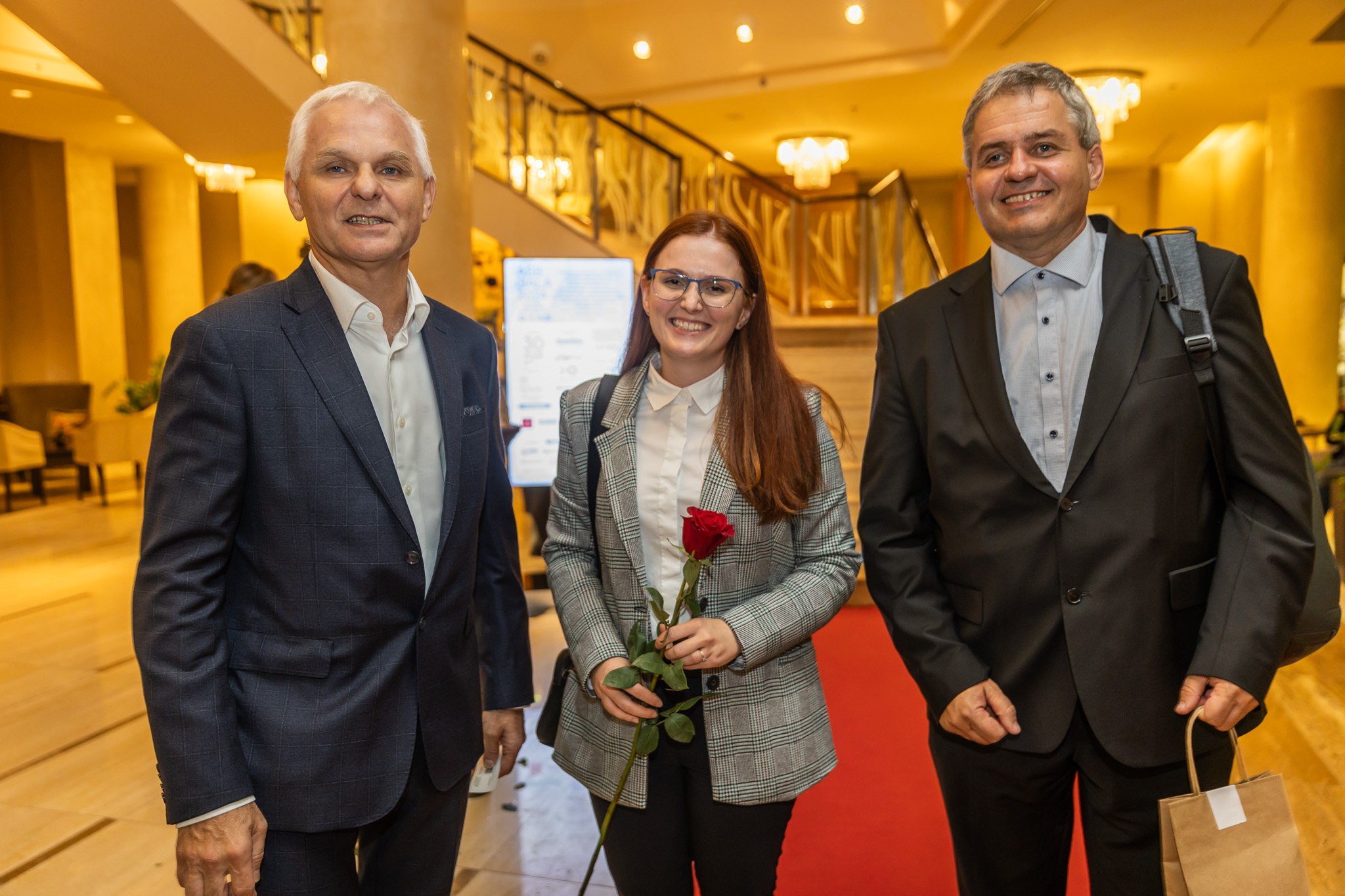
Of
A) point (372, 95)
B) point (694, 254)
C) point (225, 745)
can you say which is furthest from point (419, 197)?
point (225, 745)

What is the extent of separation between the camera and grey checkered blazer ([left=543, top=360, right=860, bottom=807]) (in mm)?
1656

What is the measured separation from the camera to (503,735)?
1.77 m

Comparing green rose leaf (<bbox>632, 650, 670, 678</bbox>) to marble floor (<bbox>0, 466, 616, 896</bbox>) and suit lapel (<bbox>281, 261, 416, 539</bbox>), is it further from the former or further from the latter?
marble floor (<bbox>0, 466, 616, 896</bbox>)

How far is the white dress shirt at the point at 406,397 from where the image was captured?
149 cm

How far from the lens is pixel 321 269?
149 centimetres

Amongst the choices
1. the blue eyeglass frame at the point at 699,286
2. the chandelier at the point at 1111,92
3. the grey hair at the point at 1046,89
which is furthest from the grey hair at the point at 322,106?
the chandelier at the point at 1111,92

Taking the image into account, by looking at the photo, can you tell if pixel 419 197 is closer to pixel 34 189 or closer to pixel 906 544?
pixel 906 544

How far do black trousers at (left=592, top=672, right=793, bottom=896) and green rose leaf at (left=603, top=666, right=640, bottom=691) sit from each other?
229 mm

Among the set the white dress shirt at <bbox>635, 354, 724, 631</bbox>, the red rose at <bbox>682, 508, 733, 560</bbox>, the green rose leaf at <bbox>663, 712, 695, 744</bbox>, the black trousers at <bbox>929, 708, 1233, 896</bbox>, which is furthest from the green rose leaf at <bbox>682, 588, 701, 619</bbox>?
the black trousers at <bbox>929, 708, 1233, 896</bbox>

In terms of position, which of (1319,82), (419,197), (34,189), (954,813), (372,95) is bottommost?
(954,813)

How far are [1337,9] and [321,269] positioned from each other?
9612 mm

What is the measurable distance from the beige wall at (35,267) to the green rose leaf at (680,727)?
13090 mm

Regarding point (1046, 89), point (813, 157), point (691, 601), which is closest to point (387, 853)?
point (691, 601)

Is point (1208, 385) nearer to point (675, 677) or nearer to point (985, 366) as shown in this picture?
point (985, 366)
